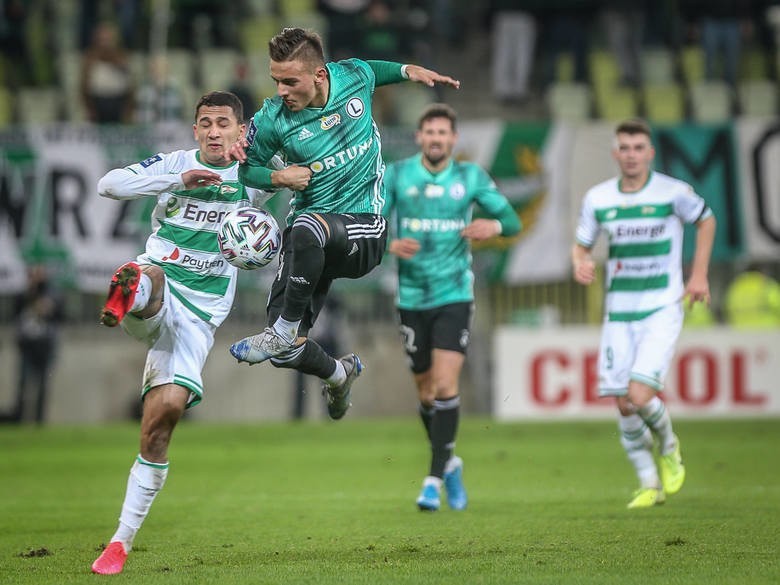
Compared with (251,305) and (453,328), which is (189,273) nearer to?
(453,328)

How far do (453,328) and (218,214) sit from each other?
9.19 feet

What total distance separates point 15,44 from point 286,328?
1594cm

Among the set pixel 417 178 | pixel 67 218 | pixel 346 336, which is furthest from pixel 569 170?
pixel 417 178

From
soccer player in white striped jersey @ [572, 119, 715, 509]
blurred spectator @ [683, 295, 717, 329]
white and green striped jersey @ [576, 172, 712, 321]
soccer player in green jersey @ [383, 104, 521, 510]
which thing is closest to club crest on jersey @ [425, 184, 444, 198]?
soccer player in green jersey @ [383, 104, 521, 510]

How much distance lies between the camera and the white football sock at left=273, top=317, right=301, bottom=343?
7785 millimetres

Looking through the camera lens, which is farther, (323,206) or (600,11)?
(600,11)

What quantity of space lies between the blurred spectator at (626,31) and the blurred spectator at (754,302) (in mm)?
4306

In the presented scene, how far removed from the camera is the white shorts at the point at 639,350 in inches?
399

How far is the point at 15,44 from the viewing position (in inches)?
878

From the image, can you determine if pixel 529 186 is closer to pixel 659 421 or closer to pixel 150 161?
pixel 659 421

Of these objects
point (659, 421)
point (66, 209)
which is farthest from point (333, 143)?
point (66, 209)

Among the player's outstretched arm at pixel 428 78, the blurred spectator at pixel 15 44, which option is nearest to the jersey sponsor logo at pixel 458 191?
the player's outstretched arm at pixel 428 78

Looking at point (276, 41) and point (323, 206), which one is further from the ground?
point (276, 41)

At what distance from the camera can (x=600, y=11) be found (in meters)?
22.5
